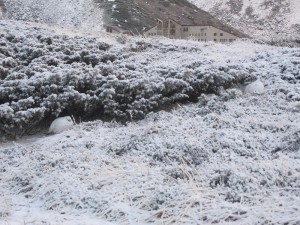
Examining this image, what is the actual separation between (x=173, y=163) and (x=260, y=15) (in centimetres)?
3922

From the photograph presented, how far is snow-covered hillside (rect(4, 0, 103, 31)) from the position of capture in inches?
1199

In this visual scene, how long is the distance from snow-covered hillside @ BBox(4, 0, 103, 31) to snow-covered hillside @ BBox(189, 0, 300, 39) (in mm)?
13930

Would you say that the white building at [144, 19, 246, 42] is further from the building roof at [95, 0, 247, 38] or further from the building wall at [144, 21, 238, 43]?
the building roof at [95, 0, 247, 38]

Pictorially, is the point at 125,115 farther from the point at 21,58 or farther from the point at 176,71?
the point at 21,58

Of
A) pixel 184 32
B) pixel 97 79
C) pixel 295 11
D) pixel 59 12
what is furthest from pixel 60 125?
pixel 295 11

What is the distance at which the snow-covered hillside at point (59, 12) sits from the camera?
3045 cm

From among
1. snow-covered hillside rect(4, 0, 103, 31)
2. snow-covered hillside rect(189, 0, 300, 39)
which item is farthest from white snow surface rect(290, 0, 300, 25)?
snow-covered hillside rect(4, 0, 103, 31)

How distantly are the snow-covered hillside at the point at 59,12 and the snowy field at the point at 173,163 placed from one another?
2251cm

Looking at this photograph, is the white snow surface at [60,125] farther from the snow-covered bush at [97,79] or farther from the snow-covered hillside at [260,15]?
the snow-covered hillside at [260,15]

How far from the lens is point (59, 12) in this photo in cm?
3169

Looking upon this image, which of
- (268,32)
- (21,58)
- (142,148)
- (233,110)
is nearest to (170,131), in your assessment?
(142,148)

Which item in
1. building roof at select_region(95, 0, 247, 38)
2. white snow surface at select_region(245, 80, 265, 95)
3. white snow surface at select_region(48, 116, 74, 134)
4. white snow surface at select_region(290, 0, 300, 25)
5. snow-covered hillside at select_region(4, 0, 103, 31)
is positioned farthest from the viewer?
white snow surface at select_region(290, 0, 300, 25)

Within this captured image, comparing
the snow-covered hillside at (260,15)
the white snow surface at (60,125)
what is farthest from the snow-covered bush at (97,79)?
the snow-covered hillside at (260,15)

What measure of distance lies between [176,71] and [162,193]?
4179mm
